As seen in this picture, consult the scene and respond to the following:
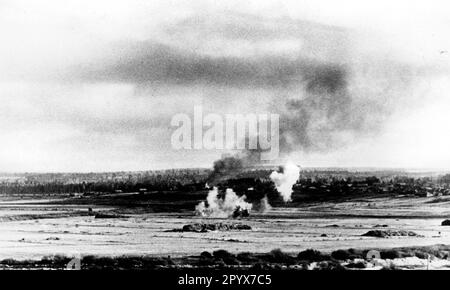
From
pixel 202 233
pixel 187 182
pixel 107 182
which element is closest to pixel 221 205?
pixel 202 233

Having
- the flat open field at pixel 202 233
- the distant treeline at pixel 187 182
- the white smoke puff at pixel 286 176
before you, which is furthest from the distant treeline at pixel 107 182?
the white smoke puff at pixel 286 176

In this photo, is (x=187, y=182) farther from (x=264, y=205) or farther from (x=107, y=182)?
(x=264, y=205)

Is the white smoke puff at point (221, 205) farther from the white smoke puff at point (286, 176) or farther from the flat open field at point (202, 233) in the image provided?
the white smoke puff at point (286, 176)

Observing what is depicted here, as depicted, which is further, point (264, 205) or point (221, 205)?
point (264, 205)

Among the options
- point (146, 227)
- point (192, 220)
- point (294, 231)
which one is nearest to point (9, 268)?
point (146, 227)

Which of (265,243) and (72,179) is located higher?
(72,179)
